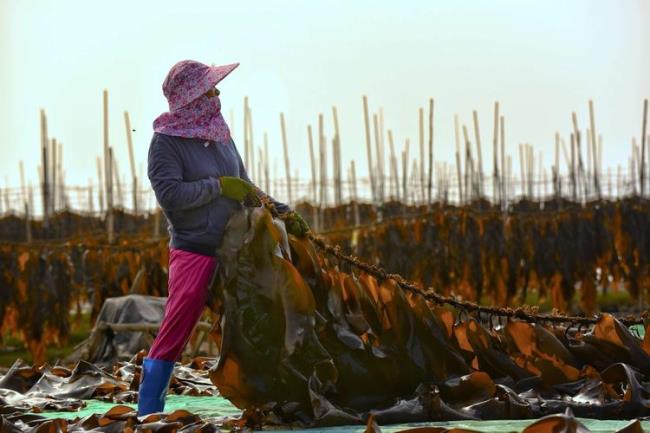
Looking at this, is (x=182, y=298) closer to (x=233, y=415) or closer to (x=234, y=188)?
(x=234, y=188)

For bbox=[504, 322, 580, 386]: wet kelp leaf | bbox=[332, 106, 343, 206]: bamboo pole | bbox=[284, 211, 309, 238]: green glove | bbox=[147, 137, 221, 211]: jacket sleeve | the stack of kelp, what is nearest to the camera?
bbox=[147, 137, 221, 211]: jacket sleeve

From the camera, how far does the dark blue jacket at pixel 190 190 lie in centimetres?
459

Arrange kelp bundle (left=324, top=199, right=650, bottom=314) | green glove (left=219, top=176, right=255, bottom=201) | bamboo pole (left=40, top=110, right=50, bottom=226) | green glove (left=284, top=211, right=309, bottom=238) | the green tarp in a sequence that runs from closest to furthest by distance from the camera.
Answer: the green tarp → green glove (left=219, top=176, right=255, bottom=201) → green glove (left=284, top=211, right=309, bottom=238) → bamboo pole (left=40, top=110, right=50, bottom=226) → kelp bundle (left=324, top=199, right=650, bottom=314)

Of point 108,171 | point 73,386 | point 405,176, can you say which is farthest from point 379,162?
point 73,386

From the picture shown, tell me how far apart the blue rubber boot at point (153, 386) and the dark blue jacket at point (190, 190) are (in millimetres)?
490

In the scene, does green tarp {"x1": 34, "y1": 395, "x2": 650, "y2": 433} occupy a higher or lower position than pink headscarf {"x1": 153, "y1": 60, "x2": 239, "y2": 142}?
lower

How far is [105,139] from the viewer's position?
1567 centimetres

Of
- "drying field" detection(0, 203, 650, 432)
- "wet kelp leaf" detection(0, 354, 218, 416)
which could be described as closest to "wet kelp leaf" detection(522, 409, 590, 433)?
"drying field" detection(0, 203, 650, 432)

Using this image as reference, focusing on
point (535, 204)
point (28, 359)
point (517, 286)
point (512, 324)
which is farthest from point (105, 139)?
point (512, 324)

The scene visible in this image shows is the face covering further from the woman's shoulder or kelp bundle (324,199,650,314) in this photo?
kelp bundle (324,199,650,314)

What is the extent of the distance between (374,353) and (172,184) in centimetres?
113

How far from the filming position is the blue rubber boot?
15.4 ft

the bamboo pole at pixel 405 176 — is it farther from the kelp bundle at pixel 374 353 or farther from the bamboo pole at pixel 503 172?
the kelp bundle at pixel 374 353

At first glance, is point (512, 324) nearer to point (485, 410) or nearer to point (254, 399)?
point (485, 410)
